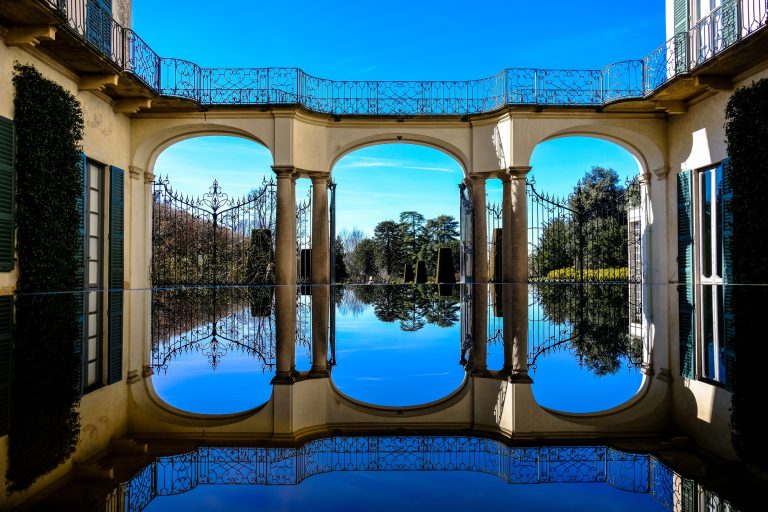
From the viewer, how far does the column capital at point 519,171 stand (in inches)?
618

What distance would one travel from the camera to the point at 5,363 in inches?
151

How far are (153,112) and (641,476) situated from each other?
15.9 meters

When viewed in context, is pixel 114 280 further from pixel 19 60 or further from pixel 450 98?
pixel 450 98

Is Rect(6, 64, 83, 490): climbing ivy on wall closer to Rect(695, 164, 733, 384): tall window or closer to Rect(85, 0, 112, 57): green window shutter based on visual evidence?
Rect(85, 0, 112, 57): green window shutter

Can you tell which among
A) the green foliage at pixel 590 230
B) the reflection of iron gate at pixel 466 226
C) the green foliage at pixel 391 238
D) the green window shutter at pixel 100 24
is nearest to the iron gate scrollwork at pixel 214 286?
the green window shutter at pixel 100 24

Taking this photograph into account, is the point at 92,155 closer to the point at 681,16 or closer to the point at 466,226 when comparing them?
the point at 466,226

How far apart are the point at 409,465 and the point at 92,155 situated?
42.4ft

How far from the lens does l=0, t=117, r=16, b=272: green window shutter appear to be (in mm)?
9133

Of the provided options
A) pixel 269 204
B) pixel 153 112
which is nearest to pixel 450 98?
pixel 269 204

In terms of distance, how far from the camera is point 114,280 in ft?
44.7

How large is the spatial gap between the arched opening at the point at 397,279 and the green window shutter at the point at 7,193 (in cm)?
563

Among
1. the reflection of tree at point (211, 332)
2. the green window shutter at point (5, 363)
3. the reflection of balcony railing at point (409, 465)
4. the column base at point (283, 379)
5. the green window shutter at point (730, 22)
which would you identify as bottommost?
the reflection of tree at point (211, 332)

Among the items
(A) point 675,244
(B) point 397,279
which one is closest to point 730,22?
(A) point 675,244

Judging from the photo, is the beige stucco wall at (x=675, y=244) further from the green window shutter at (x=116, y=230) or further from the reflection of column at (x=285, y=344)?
the green window shutter at (x=116, y=230)
